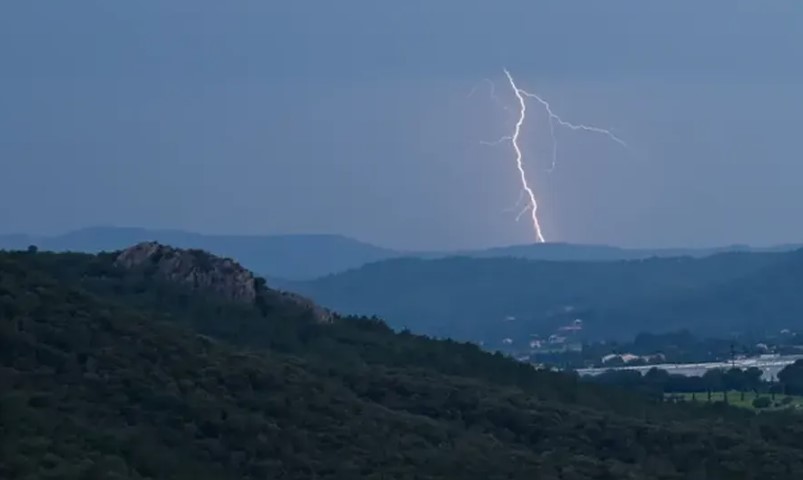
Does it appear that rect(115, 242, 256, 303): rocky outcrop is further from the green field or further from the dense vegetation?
the dense vegetation

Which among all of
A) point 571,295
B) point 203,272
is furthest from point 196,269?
point 571,295

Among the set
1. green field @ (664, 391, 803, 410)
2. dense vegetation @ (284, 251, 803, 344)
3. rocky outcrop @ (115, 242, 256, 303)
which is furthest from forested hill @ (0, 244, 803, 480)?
dense vegetation @ (284, 251, 803, 344)

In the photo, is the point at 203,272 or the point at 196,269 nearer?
the point at 203,272

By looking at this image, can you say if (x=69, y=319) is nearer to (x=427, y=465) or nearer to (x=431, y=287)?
(x=427, y=465)

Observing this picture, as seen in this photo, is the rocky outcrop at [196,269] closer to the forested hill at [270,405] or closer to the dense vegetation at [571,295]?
the forested hill at [270,405]

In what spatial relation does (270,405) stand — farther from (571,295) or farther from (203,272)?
(571,295)

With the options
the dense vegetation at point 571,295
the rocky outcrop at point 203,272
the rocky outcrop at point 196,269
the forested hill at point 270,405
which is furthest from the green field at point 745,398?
the dense vegetation at point 571,295

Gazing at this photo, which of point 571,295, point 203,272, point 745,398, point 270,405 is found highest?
point 571,295
